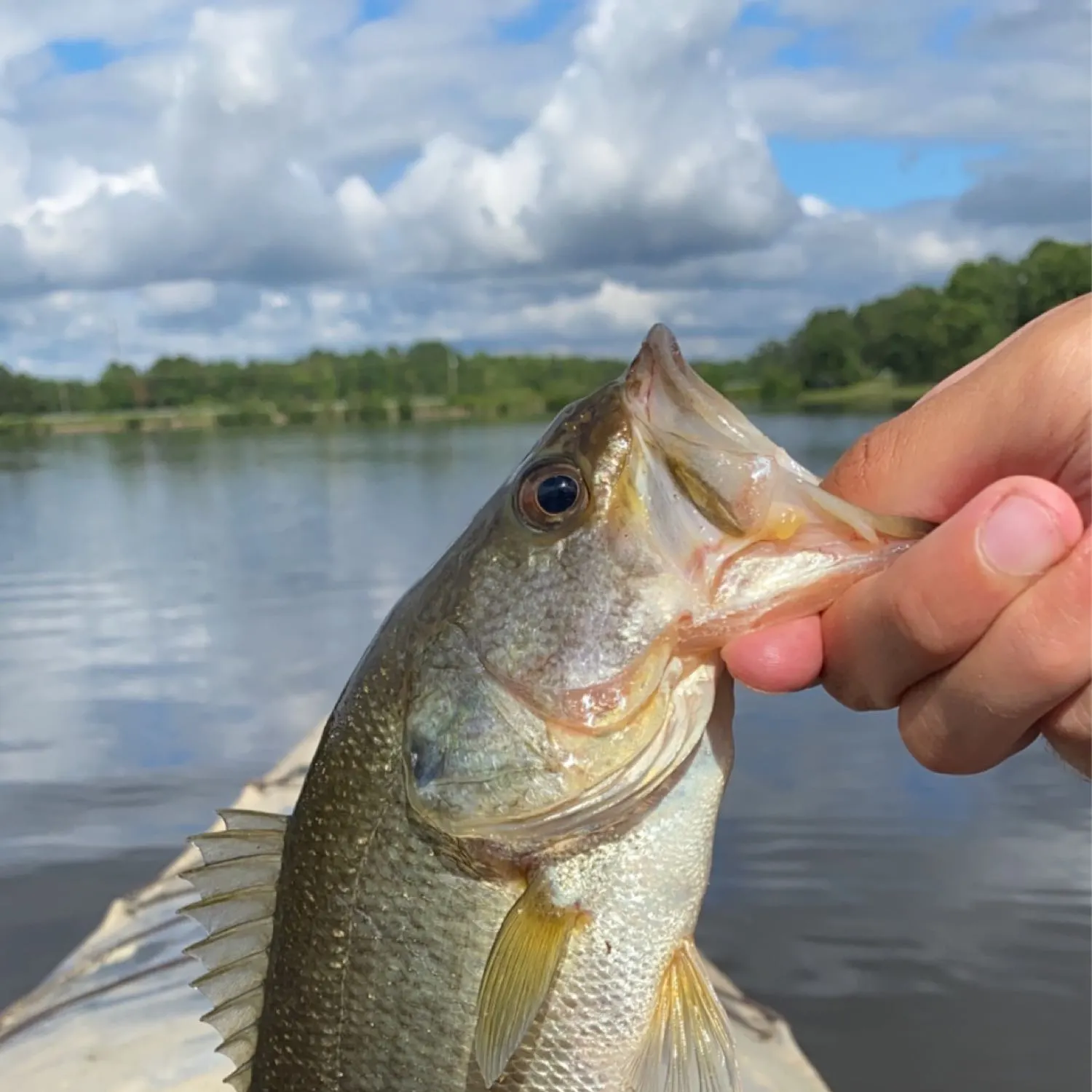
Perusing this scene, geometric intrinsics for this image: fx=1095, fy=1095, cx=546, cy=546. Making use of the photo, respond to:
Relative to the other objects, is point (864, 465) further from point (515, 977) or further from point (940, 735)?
point (515, 977)

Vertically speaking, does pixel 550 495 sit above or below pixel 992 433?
below

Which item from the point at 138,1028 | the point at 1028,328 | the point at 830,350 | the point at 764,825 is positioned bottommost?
the point at 764,825

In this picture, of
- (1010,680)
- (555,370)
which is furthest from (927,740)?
(555,370)

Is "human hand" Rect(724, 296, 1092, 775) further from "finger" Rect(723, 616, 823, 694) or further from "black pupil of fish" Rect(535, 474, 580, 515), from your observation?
"black pupil of fish" Rect(535, 474, 580, 515)

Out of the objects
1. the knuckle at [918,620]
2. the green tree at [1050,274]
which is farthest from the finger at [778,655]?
the green tree at [1050,274]

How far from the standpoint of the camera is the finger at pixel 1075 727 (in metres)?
1.93

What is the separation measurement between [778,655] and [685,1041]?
2.81ft

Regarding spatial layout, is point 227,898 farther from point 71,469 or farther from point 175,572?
point 71,469

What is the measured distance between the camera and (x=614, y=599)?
6.63 feet

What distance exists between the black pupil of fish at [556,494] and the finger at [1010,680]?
741mm

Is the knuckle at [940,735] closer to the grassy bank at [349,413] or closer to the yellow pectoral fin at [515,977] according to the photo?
the yellow pectoral fin at [515,977]

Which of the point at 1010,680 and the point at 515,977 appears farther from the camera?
the point at 515,977

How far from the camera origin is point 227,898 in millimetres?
2344

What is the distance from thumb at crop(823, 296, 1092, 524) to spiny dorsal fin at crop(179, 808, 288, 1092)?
1426 millimetres
